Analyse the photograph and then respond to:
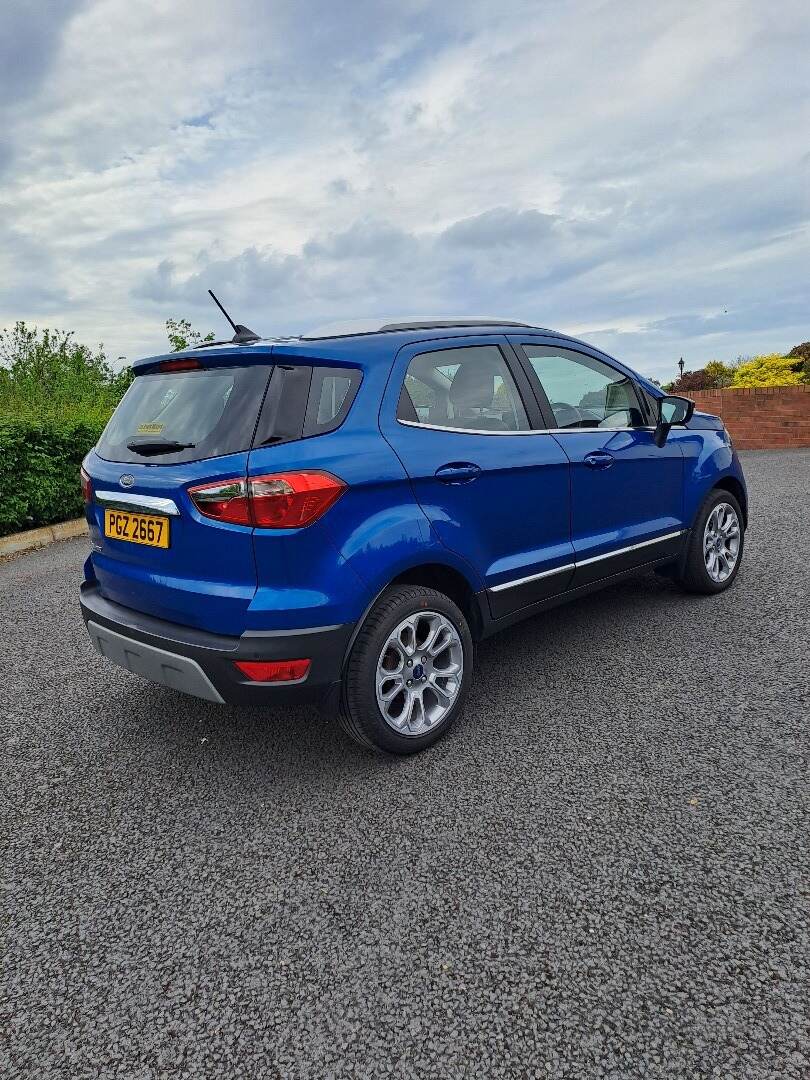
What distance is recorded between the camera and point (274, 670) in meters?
2.62

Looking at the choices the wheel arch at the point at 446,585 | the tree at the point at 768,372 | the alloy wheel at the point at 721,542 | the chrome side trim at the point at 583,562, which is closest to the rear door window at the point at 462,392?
the wheel arch at the point at 446,585

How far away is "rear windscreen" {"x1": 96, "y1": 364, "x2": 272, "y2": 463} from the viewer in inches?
106

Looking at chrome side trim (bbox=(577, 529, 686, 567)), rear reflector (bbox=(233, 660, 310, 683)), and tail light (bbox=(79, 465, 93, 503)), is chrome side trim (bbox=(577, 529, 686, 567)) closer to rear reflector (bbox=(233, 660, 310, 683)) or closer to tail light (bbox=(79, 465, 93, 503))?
rear reflector (bbox=(233, 660, 310, 683))

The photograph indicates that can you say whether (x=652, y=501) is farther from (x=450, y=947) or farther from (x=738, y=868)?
(x=450, y=947)

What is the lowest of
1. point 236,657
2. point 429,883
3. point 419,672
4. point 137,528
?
point 429,883

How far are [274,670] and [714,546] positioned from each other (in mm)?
3460

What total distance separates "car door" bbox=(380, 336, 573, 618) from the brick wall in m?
13.0

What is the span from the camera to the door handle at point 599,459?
151 inches

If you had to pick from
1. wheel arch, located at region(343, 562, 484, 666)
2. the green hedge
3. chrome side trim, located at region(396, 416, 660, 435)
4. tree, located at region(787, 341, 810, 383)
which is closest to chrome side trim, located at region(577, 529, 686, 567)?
chrome side trim, located at region(396, 416, 660, 435)

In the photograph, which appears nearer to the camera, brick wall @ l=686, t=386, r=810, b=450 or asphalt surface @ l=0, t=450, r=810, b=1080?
asphalt surface @ l=0, t=450, r=810, b=1080

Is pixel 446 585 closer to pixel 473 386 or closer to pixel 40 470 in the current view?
pixel 473 386

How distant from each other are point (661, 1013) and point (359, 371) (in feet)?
7.45

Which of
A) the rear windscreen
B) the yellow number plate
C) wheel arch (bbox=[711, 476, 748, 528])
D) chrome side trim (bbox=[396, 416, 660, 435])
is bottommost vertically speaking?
wheel arch (bbox=[711, 476, 748, 528])

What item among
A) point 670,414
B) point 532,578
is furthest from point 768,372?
point 532,578
